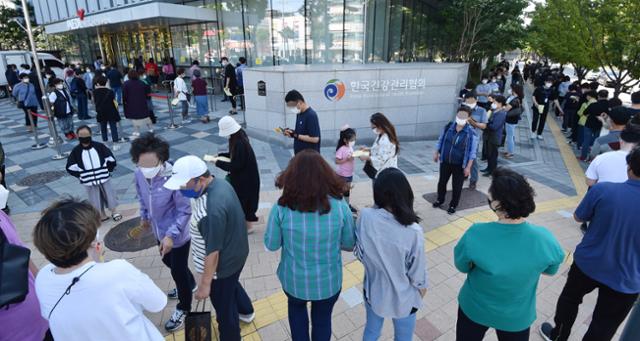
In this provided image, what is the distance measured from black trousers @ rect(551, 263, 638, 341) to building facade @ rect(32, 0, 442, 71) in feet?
50.3

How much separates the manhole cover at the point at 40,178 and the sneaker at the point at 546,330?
852 cm

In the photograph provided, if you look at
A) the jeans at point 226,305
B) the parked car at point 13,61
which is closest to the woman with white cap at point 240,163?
the jeans at point 226,305

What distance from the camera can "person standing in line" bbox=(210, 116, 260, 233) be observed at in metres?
4.12

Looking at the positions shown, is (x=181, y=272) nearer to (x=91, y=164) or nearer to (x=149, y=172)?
(x=149, y=172)

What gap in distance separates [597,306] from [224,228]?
2.95m

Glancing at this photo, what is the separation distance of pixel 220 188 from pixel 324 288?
1.01 m

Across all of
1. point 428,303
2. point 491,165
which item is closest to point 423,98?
point 491,165

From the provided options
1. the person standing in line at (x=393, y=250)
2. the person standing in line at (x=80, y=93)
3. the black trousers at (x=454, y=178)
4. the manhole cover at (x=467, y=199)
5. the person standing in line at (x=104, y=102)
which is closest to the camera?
the person standing in line at (x=393, y=250)

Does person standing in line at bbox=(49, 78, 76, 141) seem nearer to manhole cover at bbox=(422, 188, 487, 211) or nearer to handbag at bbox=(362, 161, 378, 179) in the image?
handbag at bbox=(362, 161, 378, 179)

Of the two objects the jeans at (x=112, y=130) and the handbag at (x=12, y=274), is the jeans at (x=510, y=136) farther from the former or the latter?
the jeans at (x=112, y=130)

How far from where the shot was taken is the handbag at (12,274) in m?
1.75

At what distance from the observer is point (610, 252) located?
8.40 feet

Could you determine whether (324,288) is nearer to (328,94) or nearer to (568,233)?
(568,233)

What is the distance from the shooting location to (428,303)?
3725 mm
